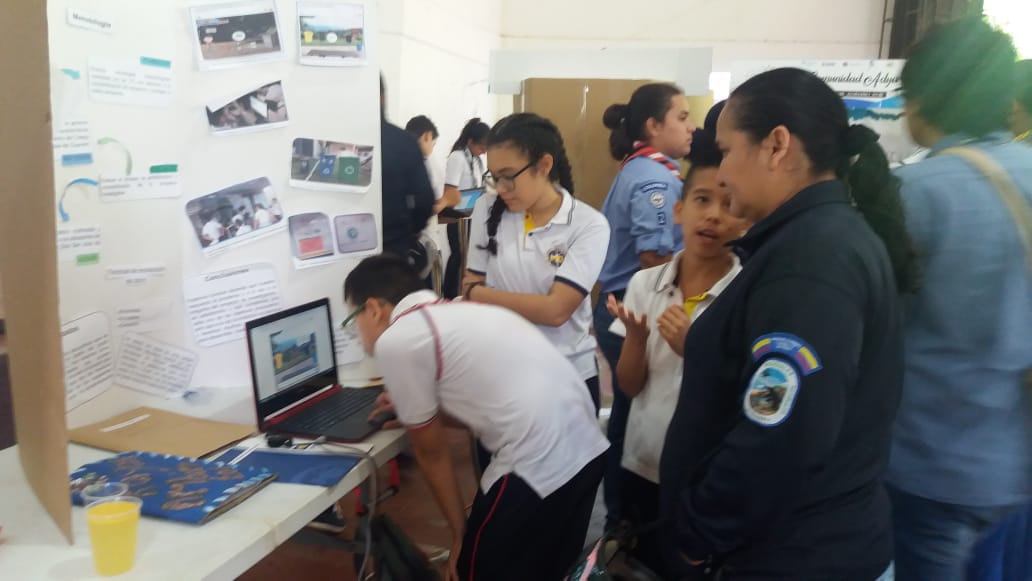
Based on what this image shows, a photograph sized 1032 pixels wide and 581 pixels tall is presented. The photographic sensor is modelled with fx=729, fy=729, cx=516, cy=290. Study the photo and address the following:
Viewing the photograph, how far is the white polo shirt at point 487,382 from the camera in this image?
4.59 feet

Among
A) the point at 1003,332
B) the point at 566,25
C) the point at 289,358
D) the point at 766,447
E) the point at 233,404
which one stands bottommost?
the point at 233,404

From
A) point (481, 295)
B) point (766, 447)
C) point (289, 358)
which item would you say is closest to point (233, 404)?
point (289, 358)

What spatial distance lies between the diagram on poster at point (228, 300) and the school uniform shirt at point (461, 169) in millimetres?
2998

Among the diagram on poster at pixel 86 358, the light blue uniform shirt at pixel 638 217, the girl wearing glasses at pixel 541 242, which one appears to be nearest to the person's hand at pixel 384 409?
the girl wearing glasses at pixel 541 242

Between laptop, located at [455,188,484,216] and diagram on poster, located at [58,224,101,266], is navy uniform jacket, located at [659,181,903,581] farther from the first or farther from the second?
laptop, located at [455,188,484,216]

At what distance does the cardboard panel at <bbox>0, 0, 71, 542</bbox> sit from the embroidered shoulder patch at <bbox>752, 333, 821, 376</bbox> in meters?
0.96

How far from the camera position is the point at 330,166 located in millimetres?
1960

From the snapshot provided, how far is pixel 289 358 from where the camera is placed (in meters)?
1.71

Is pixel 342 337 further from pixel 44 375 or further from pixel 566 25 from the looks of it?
pixel 566 25

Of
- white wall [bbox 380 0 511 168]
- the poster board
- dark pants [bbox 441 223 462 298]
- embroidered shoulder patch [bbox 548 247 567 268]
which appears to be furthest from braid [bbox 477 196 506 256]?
white wall [bbox 380 0 511 168]

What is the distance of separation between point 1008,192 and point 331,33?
5.10ft

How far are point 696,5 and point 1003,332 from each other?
634cm

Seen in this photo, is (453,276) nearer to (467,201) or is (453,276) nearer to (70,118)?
(467,201)

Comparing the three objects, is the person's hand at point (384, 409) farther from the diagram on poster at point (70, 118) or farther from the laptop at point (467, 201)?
the laptop at point (467, 201)
